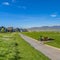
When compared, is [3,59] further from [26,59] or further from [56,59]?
[56,59]

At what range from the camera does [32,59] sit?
50.3ft

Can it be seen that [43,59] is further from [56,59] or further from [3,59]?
[3,59]

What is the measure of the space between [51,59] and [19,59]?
2.60 m

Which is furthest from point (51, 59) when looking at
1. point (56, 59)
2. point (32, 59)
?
point (32, 59)

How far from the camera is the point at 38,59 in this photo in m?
15.4

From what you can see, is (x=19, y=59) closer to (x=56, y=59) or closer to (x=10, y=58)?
(x=10, y=58)

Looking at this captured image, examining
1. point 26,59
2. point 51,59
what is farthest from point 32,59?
point 51,59

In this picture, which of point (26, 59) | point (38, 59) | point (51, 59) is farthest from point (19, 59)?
point (51, 59)

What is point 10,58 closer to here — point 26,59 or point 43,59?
point 26,59

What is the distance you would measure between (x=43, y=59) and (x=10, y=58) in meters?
2.70

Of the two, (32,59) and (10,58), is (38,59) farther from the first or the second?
(10,58)

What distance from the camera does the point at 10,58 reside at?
15094 mm

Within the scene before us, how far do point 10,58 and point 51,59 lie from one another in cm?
333

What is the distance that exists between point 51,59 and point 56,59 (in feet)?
1.35
